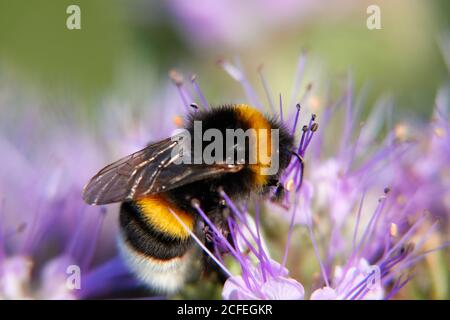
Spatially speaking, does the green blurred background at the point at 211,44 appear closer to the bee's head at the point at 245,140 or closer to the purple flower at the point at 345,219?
the purple flower at the point at 345,219


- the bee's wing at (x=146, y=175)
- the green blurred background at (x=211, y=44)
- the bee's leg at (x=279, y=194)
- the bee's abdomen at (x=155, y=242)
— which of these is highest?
the green blurred background at (x=211, y=44)

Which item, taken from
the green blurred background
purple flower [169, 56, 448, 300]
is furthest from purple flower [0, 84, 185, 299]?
purple flower [169, 56, 448, 300]

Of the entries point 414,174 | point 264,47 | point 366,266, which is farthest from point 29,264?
point 264,47

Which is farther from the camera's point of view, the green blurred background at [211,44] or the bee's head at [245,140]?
the green blurred background at [211,44]

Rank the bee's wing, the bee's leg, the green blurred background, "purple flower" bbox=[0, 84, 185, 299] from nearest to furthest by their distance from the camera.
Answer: the bee's wing, the bee's leg, "purple flower" bbox=[0, 84, 185, 299], the green blurred background

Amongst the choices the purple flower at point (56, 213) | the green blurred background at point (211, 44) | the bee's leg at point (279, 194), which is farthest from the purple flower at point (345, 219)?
the green blurred background at point (211, 44)

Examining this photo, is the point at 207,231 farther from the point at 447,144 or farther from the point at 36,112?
the point at 36,112

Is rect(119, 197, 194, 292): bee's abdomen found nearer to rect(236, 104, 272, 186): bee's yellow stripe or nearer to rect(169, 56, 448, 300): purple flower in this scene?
rect(169, 56, 448, 300): purple flower
